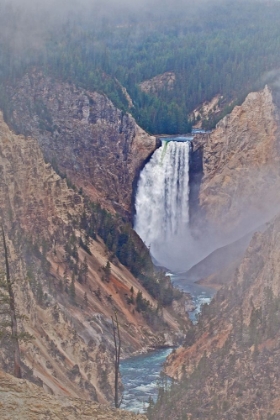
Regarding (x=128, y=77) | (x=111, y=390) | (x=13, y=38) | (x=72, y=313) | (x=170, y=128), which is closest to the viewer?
(x=111, y=390)

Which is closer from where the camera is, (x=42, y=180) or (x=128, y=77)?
(x=42, y=180)

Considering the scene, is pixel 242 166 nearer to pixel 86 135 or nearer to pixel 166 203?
pixel 166 203

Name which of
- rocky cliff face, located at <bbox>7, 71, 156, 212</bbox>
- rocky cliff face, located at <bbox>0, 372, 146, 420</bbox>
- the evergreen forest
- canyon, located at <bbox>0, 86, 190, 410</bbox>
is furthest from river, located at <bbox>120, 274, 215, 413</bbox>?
the evergreen forest

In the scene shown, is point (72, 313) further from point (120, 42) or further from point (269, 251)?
point (120, 42)

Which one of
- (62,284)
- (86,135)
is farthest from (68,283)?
(86,135)

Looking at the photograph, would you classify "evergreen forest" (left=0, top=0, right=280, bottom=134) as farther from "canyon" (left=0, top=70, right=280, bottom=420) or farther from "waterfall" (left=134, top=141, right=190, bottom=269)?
"waterfall" (left=134, top=141, right=190, bottom=269)

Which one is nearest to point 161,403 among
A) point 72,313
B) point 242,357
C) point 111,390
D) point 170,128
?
point 242,357
